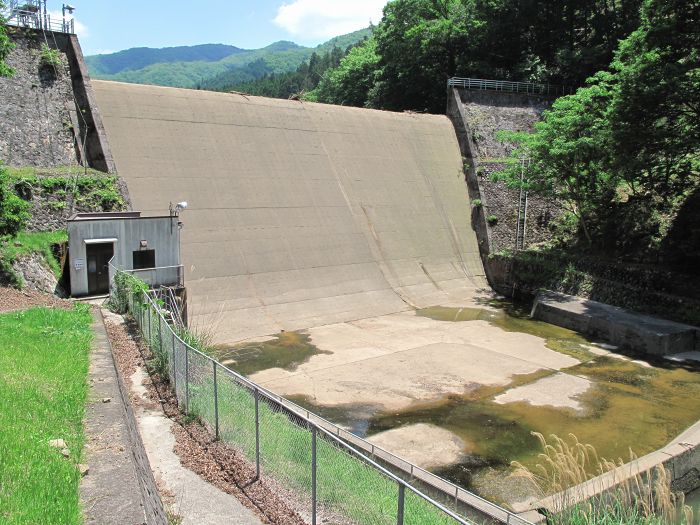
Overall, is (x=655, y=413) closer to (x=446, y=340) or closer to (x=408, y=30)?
(x=446, y=340)

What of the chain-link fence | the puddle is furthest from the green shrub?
the puddle

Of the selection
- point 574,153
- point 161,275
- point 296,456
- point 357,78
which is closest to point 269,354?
point 161,275

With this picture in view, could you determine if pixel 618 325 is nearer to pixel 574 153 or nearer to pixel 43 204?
pixel 574 153

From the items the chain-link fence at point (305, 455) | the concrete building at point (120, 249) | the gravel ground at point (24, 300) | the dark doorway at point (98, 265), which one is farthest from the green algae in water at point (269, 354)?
the chain-link fence at point (305, 455)

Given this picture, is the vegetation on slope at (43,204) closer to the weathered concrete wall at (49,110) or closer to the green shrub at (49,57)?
the weathered concrete wall at (49,110)

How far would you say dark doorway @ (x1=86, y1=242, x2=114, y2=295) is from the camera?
14.4 m

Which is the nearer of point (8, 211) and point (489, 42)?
point (8, 211)

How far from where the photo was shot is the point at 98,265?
1455 cm

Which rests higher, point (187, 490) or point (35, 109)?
point (35, 109)

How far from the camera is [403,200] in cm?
2362

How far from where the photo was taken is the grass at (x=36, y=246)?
1381 cm

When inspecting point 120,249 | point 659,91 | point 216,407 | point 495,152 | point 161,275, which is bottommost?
point 216,407

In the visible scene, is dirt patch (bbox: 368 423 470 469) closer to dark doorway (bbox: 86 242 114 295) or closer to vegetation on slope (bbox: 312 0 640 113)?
dark doorway (bbox: 86 242 114 295)

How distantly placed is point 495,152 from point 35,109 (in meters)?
19.5
